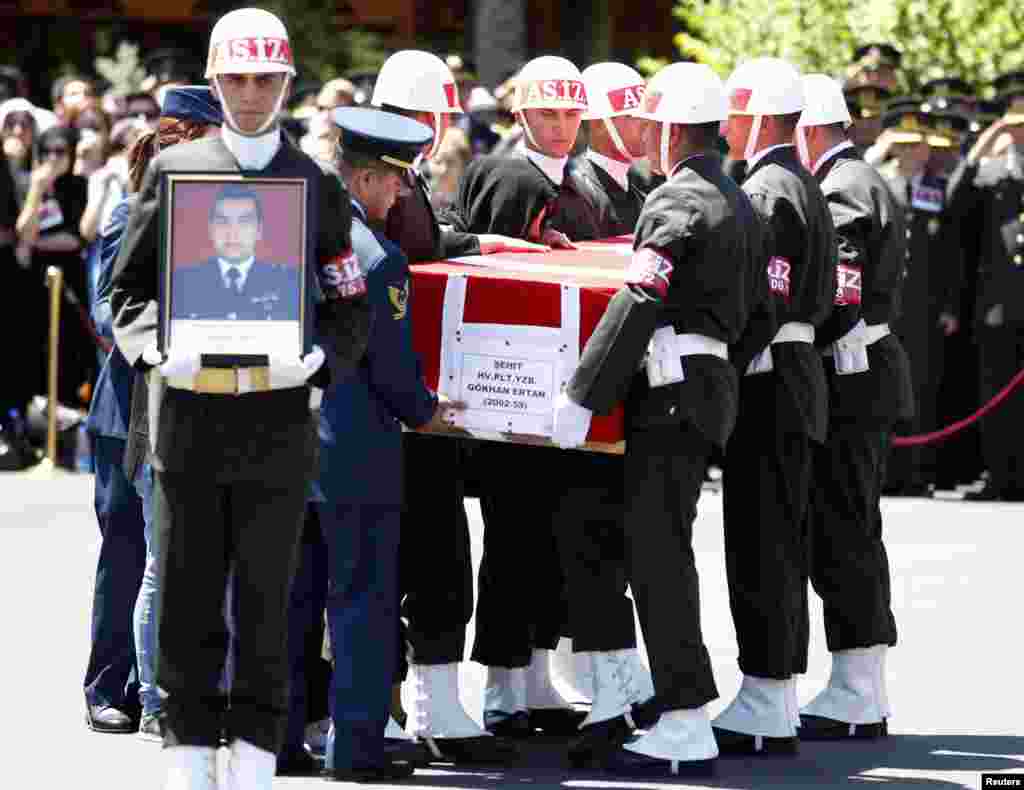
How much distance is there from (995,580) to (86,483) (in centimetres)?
573

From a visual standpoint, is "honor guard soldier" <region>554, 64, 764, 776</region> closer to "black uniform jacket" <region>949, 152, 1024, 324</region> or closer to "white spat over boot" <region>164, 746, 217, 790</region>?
"white spat over boot" <region>164, 746, 217, 790</region>

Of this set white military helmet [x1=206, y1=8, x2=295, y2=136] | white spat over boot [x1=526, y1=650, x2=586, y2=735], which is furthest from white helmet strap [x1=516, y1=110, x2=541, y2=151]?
white military helmet [x1=206, y1=8, x2=295, y2=136]

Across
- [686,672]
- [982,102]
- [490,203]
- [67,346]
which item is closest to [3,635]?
[490,203]

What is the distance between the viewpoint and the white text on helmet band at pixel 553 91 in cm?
959

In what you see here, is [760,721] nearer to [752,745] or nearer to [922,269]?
[752,745]

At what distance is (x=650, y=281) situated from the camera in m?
7.98

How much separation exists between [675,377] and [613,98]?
2088 millimetres

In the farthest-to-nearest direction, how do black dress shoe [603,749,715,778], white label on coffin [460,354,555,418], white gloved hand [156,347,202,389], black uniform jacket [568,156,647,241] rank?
black uniform jacket [568,156,647,241] → white label on coffin [460,354,555,418] → black dress shoe [603,749,715,778] → white gloved hand [156,347,202,389]

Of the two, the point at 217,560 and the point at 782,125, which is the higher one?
the point at 782,125

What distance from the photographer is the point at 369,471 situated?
26.7ft

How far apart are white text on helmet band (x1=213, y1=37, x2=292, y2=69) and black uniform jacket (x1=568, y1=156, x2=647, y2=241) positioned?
9.49ft

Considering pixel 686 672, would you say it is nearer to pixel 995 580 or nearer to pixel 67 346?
pixel 995 580

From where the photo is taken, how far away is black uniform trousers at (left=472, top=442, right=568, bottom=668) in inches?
354

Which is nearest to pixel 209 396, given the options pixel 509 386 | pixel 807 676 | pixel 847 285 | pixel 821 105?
pixel 509 386
